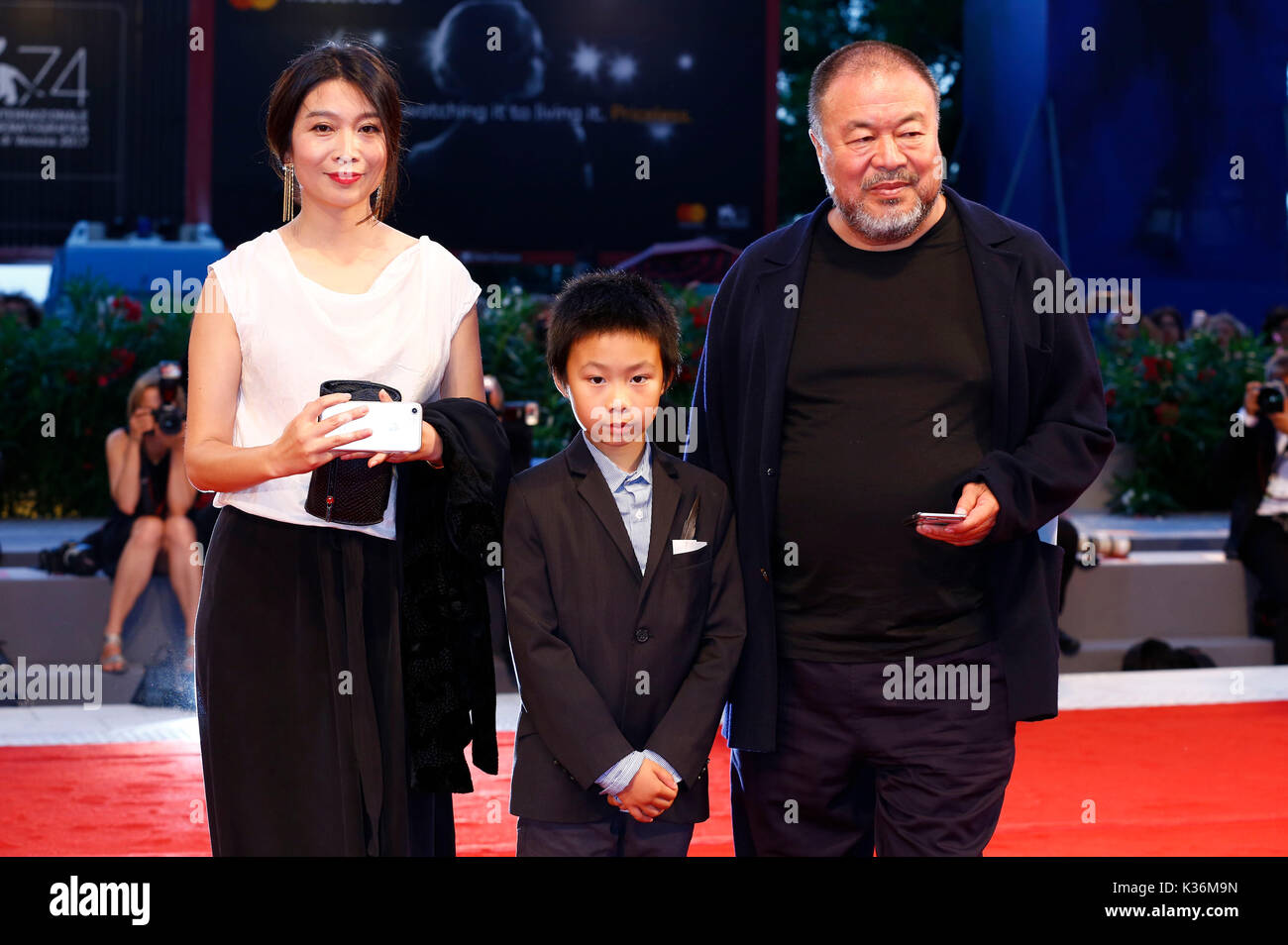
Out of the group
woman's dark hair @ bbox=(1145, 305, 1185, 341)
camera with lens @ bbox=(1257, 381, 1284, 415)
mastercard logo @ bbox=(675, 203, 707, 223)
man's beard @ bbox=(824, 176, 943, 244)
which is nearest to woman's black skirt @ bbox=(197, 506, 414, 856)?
man's beard @ bbox=(824, 176, 943, 244)

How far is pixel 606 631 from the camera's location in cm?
224

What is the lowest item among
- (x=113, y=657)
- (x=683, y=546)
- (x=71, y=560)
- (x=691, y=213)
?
(x=113, y=657)

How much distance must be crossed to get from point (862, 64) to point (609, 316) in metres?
0.59

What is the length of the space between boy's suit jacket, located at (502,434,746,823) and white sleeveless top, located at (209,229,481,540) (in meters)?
0.27

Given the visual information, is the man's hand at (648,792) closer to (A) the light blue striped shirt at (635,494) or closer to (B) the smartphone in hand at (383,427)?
(A) the light blue striped shirt at (635,494)

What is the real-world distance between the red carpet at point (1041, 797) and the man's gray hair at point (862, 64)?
184 centimetres

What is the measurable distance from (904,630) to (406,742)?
0.81 m

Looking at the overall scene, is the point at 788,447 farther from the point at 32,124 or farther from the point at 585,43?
the point at 32,124

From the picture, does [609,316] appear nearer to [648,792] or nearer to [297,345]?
[297,345]

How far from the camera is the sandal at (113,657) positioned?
5238mm

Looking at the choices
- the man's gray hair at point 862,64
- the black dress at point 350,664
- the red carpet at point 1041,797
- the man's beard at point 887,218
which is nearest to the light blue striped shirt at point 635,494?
the black dress at point 350,664

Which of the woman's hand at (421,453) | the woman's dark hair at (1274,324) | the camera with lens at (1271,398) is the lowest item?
the woman's hand at (421,453)

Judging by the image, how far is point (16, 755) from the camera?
13.5 ft

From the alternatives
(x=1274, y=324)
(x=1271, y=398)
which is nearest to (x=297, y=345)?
(x=1271, y=398)
